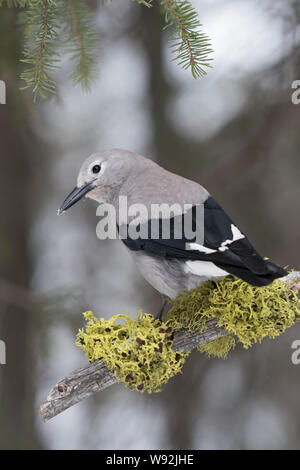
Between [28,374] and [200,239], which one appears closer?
[200,239]

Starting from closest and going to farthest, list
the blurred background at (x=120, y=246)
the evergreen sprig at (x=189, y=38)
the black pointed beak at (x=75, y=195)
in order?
the evergreen sprig at (x=189, y=38), the black pointed beak at (x=75, y=195), the blurred background at (x=120, y=246)

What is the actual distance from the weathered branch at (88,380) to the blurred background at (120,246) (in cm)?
96

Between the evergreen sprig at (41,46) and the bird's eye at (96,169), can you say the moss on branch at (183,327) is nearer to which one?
the bird's eye at (96,169)

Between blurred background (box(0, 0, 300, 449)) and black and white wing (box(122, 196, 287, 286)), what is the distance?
3.55 feet

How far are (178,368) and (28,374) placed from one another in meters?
1.52

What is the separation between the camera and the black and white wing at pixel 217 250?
1.57 meters

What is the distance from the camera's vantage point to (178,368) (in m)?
1.78

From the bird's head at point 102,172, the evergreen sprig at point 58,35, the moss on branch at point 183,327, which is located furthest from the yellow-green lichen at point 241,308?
the evergreen sprig at point 58,35

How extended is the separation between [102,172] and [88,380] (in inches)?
30.0

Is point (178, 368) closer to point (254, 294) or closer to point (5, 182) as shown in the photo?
point (254, 294)

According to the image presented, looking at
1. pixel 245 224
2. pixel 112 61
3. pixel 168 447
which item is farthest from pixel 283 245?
pixel 112 61

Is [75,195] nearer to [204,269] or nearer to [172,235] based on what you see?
[172,235]

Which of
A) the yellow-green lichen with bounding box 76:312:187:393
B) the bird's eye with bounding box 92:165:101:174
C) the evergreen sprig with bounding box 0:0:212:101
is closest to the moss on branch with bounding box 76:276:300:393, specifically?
the yellow-green lichen with bounding box 76:312:187:393

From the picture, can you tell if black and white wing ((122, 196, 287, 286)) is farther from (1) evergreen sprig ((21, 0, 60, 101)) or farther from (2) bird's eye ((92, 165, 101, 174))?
(1) evergreen sprig ((21, 0, 60, 101))
